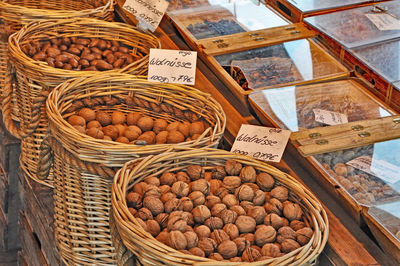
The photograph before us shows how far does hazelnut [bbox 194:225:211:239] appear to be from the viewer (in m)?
1.43

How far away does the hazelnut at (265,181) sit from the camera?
161 cm

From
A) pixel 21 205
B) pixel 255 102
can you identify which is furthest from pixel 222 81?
pixel 21 205

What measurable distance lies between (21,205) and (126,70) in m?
1.16

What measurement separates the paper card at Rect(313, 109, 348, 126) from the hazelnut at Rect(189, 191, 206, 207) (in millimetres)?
609

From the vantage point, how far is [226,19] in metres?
2.73

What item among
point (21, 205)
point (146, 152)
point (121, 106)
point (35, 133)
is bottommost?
point (21, 205)

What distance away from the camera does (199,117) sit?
201 centimetres

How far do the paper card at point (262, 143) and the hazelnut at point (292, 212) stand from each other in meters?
0.19

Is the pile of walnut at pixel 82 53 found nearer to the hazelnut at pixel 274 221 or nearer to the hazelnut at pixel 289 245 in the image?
the hazelnut at pixel 274 221

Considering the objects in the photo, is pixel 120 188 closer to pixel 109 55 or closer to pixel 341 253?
pixel 341 253

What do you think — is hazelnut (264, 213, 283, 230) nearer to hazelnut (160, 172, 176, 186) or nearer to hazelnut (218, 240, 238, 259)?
hazelnut (218, 240, 238, 259)

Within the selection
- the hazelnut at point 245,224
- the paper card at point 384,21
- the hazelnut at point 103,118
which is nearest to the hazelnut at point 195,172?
the hazelnut at point 245,224

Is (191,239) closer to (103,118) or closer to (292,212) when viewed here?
(292,212)

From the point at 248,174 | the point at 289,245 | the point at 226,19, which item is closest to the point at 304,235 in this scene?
the point at 289,245
